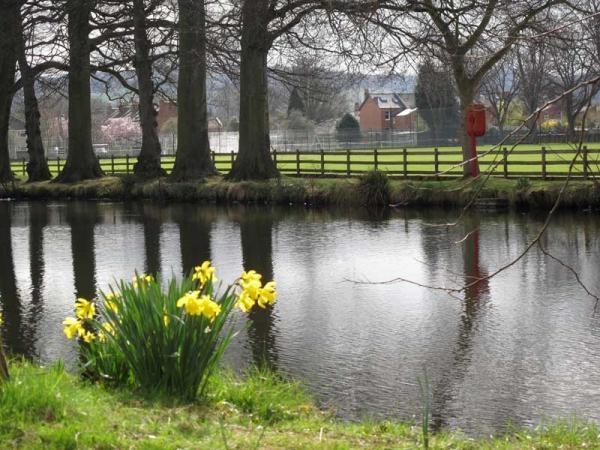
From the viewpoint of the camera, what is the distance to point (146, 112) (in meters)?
39.4

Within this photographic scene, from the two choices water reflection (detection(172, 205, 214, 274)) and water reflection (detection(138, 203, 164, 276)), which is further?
water reflection (detection(172, 205, 214, 274))

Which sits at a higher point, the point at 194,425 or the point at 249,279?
the point at 249,279

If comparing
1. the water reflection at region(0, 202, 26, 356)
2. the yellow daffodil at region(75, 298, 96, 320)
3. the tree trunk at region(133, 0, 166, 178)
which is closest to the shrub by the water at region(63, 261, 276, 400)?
the yellow daffodil at region(75, 298, 96, 320)

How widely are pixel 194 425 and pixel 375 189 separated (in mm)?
23006

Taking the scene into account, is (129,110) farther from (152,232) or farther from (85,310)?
(85,310)

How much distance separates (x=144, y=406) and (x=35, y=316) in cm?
709

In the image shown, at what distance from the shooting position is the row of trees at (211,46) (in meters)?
28.1

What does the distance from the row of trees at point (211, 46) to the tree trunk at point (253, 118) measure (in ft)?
0.11

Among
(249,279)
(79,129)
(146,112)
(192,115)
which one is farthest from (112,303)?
(79,129)

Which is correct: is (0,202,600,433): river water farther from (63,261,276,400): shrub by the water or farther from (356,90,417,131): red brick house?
(356,90,417,131): red brick house

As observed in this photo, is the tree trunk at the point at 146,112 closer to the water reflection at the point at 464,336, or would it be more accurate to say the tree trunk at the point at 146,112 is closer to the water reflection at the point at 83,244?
the water reflection at the point at 83,244

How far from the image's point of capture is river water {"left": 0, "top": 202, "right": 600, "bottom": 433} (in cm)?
944

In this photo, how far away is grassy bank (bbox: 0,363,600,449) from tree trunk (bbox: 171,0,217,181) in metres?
26.9

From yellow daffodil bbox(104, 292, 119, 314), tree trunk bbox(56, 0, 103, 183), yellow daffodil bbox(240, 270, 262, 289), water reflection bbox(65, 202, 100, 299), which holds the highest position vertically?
tree trunk bbox(56, 0, 103, 183)
